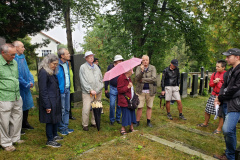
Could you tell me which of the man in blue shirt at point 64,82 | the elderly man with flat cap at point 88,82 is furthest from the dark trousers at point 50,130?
the elderly man with flat cap at point 88,82

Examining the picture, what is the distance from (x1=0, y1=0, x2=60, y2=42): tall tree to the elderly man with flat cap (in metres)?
4.07

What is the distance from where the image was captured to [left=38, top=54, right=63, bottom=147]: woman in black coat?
3.66m

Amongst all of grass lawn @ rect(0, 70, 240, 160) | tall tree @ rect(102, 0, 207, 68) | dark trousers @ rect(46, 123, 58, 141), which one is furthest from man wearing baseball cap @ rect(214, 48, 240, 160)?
tall tree @ rect(102, 0, 207, 68)

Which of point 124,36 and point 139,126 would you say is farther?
point 124,36

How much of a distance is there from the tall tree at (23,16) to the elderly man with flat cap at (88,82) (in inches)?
160

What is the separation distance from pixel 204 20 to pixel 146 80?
8495 millimetres

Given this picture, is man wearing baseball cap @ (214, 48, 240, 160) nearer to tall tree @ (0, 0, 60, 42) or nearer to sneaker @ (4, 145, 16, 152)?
sneaker @ (4, 145, 16, 152)

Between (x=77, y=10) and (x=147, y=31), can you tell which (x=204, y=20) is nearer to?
(x=147, y=31)

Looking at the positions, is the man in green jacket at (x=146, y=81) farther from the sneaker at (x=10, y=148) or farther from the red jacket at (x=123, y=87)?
the sneaker at (x=10, y=148)

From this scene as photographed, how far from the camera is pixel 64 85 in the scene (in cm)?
444

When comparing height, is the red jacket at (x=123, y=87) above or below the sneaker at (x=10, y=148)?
above

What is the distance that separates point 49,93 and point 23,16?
19.7 feet

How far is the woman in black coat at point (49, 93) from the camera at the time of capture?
12.0ft

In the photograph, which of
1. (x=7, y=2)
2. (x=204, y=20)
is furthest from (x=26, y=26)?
(x=204, y=20)
